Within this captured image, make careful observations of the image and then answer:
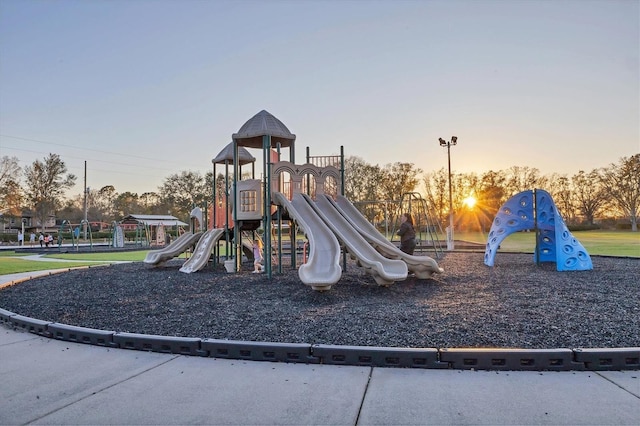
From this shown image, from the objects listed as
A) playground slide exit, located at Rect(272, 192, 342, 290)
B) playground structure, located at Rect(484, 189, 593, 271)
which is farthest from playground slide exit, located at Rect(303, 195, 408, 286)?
playground structure, located at Rect(484, 189, 593, 271)

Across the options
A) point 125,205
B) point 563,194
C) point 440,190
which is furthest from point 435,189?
point 125,205

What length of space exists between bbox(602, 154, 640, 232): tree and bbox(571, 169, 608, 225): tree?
1071 mm

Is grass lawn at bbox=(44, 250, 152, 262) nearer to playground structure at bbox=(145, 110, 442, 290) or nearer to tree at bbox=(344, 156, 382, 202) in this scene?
playground structure at bbox=(145, 110, 442, 290)

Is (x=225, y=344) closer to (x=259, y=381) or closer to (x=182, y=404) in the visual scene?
(x=259, y=381)

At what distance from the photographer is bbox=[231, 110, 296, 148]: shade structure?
1327cm

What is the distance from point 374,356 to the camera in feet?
15.3

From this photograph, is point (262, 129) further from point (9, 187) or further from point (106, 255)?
point (9, 187)

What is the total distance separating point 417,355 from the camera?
15.0 feet

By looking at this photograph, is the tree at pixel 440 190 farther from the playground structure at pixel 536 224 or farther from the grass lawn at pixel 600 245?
the playground structure at pixel 536 224

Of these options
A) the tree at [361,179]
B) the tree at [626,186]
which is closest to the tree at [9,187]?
the tree at [361,179]

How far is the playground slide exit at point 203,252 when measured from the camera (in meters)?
14.1

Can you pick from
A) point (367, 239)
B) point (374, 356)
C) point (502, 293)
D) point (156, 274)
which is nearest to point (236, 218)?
point (156, 274)

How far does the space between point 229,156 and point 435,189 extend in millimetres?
49102

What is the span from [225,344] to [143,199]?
9270 cm
